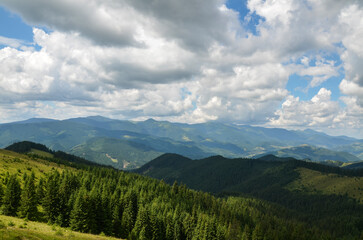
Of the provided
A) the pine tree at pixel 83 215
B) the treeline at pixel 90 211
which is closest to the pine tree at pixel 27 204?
the treeline at pixel 90 211

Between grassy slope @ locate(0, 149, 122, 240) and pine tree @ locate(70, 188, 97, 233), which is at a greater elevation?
grassy slope @ locate(0, 149, 122, 240)

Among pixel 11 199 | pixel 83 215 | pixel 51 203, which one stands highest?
pixel 11 199

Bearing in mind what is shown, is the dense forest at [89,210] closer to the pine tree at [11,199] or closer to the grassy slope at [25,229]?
the pine tree at [11,199]

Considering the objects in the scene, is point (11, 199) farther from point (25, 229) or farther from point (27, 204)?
point (25, 229)

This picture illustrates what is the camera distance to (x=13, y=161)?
12519 centimetres

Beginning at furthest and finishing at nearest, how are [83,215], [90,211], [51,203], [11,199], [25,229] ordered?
[90,211]
[51,203]
[83,215]
[11,199]
[25,229]

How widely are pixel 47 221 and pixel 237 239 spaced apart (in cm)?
11739

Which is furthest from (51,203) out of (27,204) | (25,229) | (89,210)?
(25,229)

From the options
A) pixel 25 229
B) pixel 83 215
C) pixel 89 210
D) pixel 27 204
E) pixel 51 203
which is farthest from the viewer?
pixel 89 210

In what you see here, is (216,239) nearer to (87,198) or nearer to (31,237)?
(87,198)

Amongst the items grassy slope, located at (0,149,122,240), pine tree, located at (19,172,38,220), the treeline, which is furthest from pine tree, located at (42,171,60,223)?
grassy slope, located at (0,149,122,240)

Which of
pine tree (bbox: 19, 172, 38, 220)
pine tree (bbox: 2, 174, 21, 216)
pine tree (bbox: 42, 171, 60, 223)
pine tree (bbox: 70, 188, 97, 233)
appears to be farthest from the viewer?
pine tree (bbox: 42, 171, 60, 223)

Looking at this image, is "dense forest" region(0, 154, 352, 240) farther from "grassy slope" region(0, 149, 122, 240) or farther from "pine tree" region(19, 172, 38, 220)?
"grassy slope" region(0, 149, 122, 240)

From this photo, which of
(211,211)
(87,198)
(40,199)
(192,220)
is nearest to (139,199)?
(192,220)
